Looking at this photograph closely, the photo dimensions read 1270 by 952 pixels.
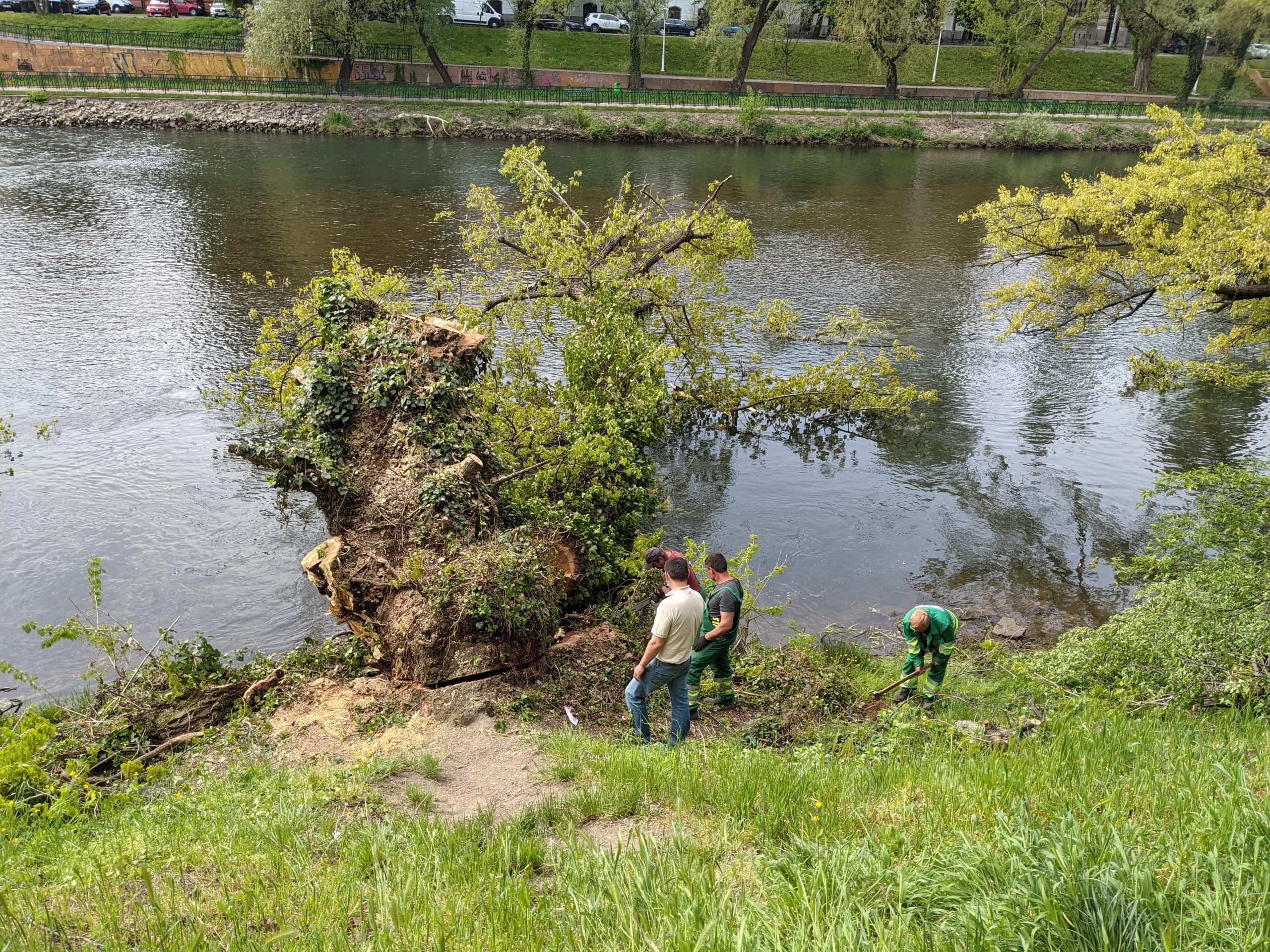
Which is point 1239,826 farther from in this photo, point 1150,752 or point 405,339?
point 405,339

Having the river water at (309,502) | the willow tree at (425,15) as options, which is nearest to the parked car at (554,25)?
the willow tree at (425,15)

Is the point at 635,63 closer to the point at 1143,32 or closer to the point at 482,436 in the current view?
the point at 1143,32

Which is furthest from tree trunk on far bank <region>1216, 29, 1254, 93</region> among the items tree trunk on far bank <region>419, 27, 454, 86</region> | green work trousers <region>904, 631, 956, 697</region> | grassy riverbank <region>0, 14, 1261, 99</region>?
green work trousers <region>904, 631, 956, 697</region>

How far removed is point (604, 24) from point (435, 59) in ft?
62.4

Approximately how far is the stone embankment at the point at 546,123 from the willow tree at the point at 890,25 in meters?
5.75

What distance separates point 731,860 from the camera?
488 cm

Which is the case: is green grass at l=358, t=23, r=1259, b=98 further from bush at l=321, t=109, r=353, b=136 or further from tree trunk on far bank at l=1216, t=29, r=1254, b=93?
bush at l=321, t=109, r=353, b=136

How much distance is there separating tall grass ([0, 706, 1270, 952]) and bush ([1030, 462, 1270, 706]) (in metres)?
1.21

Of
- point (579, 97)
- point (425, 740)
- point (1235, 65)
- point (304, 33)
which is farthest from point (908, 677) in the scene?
point (1235, 65)

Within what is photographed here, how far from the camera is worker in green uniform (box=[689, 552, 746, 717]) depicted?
8602 mm

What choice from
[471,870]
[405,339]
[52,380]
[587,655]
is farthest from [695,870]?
[52,380]

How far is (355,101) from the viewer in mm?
52781

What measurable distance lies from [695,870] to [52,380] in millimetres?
18930

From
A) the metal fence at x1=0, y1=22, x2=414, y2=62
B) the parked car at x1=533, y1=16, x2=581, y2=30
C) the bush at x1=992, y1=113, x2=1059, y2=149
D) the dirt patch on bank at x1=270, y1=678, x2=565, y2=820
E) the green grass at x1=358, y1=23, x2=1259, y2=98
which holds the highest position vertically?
the parked car at x1=533, y1=16, x2=581, y2=30
